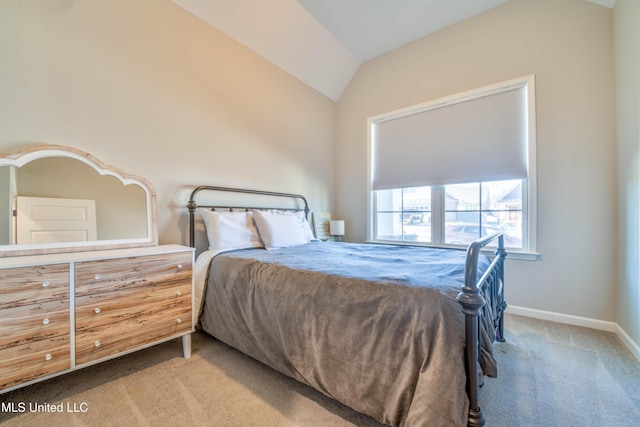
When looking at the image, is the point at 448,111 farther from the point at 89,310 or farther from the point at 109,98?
the point at 89,310

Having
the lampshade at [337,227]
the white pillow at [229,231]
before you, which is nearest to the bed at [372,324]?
the white pillow at [229,231]

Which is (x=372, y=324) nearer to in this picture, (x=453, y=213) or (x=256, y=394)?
(x=256, y=394)

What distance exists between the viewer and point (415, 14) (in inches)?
114

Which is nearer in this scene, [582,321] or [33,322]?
[33,322]

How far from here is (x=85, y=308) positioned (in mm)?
1397

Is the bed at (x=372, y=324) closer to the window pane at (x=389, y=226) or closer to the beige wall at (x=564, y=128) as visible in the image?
the beige wall at (x=564, y=128)

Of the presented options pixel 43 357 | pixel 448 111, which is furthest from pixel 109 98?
pixel 448 111

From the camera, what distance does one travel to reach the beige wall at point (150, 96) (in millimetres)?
1658

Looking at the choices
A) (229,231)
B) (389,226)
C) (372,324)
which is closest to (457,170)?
(389,226)

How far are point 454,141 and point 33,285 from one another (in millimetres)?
3707

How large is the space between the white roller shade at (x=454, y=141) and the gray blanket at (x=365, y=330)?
167cm

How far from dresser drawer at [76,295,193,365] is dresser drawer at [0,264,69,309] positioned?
0.21m

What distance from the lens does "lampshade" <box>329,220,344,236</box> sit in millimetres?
3656

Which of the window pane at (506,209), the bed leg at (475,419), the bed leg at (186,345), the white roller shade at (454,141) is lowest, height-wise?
the bed leg at (186,345)
